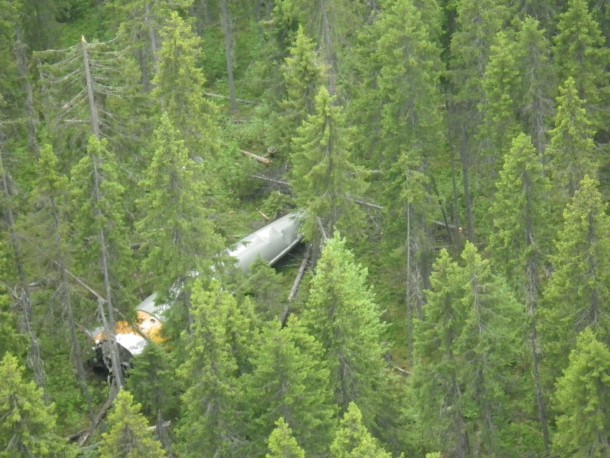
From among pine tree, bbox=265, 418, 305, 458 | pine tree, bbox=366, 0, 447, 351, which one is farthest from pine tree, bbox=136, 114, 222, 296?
pine tree, bbox=265, 418, 305, 458

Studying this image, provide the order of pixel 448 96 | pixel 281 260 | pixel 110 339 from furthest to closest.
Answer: pixel 281 260 < pixel 448 96 < pixel 110 339

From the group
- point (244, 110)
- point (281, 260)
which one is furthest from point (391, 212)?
point (244, 110)

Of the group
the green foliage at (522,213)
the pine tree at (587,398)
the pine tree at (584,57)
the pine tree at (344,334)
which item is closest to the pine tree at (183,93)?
the pine tree at (344,334)

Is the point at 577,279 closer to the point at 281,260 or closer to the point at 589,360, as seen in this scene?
the point at 589,360

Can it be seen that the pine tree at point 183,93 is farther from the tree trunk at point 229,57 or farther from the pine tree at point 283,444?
the tree trunk at point 229,57

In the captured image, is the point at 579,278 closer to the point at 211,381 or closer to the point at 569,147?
the point at 569,147
